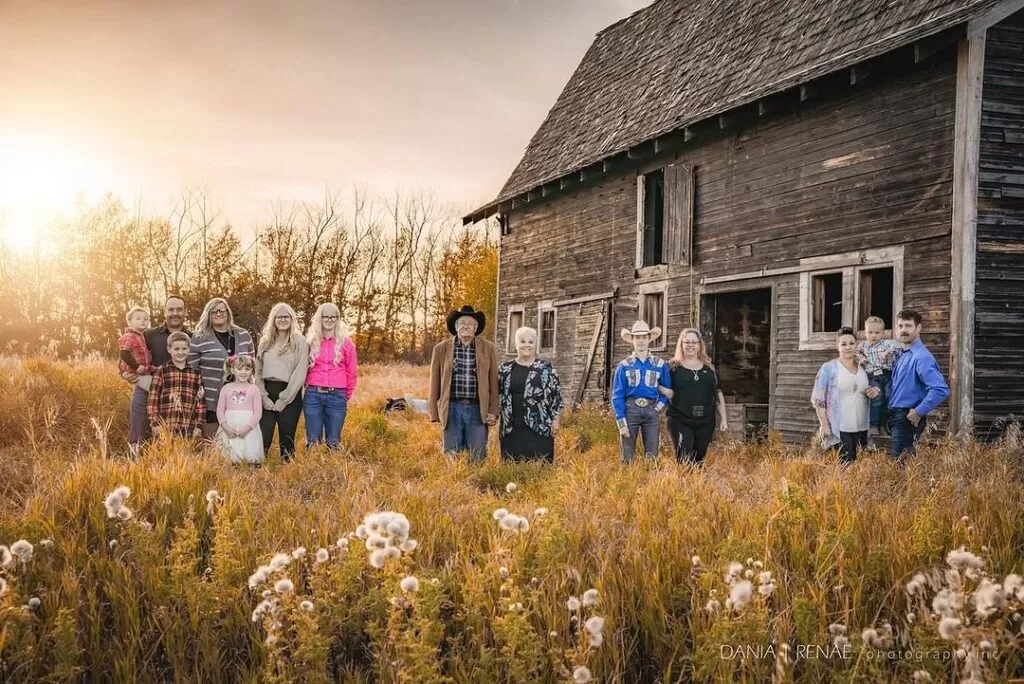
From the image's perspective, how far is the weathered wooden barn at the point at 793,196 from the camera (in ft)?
30.2

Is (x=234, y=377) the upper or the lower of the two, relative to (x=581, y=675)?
upper

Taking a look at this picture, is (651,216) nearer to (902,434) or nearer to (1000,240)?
(1000,240)

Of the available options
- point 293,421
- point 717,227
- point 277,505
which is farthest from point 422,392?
point 277,505

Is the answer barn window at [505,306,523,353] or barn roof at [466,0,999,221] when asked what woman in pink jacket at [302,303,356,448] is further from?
barn window at [505,306,523,353]

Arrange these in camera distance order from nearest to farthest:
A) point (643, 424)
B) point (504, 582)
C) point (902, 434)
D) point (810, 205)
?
point (504, 582), point (902, 434), point (643, 424), point (810, 205)

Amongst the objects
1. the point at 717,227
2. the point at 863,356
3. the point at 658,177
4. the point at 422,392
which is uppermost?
the point at 658,177

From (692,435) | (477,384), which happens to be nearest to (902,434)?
(692,435)

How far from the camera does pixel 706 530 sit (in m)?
3.98

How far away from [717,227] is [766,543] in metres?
9.98

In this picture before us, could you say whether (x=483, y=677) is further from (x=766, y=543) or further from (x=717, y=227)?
(x=717, y=227)

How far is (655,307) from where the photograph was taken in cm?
1477

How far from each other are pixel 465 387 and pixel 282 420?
1.89 m

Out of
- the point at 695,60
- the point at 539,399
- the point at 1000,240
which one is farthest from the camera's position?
the point at 695,60

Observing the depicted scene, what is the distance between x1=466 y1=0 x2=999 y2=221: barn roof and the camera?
1034cm
